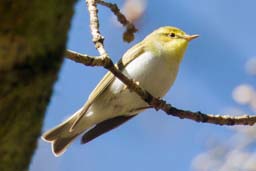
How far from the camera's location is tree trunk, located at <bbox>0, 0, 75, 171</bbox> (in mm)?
609

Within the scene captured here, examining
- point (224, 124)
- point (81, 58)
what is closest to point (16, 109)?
point (81, 58)

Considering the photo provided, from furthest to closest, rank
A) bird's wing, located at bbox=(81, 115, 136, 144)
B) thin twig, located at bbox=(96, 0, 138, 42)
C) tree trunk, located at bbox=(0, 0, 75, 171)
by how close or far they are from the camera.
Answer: bird's wing, located at bbox=(81, 115, 136, 144)
thin twig, located at bbox=(96, 0, 138, 42)
tree trunk, located at bbox=(0, 0, 75, 171)

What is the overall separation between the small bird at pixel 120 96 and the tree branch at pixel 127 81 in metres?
0.81

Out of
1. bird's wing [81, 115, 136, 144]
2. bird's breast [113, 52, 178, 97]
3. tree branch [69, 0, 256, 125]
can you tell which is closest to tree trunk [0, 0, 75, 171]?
tree branch [69, 0, 256, 125]

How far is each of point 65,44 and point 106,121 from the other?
283 cm

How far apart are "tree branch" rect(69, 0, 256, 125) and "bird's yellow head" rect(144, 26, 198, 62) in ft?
3.48

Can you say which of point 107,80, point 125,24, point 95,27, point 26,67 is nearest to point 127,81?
point 95,27

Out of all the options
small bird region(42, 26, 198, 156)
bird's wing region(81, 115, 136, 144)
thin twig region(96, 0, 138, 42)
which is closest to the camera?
thin twig region(96, 0, 138, 42)

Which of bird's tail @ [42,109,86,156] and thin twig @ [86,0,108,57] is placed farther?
bird's tail @ [42,109,86,156]

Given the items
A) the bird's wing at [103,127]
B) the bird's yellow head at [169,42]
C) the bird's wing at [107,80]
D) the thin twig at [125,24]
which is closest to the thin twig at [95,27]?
the thin twig at [125,24]

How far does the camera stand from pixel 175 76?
357 cm

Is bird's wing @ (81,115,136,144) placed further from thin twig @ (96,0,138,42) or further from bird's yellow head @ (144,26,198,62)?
thin twig @ (96,0,138,42)

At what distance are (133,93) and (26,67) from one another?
281 cm

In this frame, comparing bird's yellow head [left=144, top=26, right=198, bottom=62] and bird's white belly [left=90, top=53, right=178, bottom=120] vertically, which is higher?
bird's yellow head [left=144, top=26, right=198, bottom=62]
